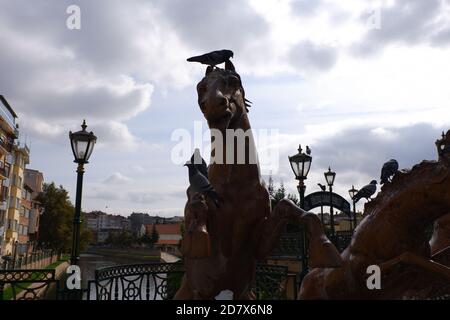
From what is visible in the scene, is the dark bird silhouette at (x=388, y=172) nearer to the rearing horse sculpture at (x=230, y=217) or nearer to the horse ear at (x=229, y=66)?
the rearing horse sculpture at (x=230, y=217)

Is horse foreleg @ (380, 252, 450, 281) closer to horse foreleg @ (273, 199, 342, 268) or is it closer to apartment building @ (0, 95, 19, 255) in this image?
horse foreleg @ (273, 199, 342, 268)

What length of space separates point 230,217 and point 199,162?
1.58ft

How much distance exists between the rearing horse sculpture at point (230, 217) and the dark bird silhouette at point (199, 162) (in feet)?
0.33

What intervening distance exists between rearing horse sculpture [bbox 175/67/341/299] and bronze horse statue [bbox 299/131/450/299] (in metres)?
1.16

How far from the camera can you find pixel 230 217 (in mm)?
2705

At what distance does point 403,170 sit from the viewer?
3852mm

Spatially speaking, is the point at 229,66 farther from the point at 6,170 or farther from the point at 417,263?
the point at 6,170

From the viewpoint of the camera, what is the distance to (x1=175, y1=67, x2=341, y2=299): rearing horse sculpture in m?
2.61

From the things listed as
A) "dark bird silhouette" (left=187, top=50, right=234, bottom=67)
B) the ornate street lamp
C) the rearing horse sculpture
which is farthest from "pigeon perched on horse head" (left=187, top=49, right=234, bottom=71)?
the ornate street lamp

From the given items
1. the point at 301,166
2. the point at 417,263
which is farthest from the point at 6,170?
the point at 417,263
